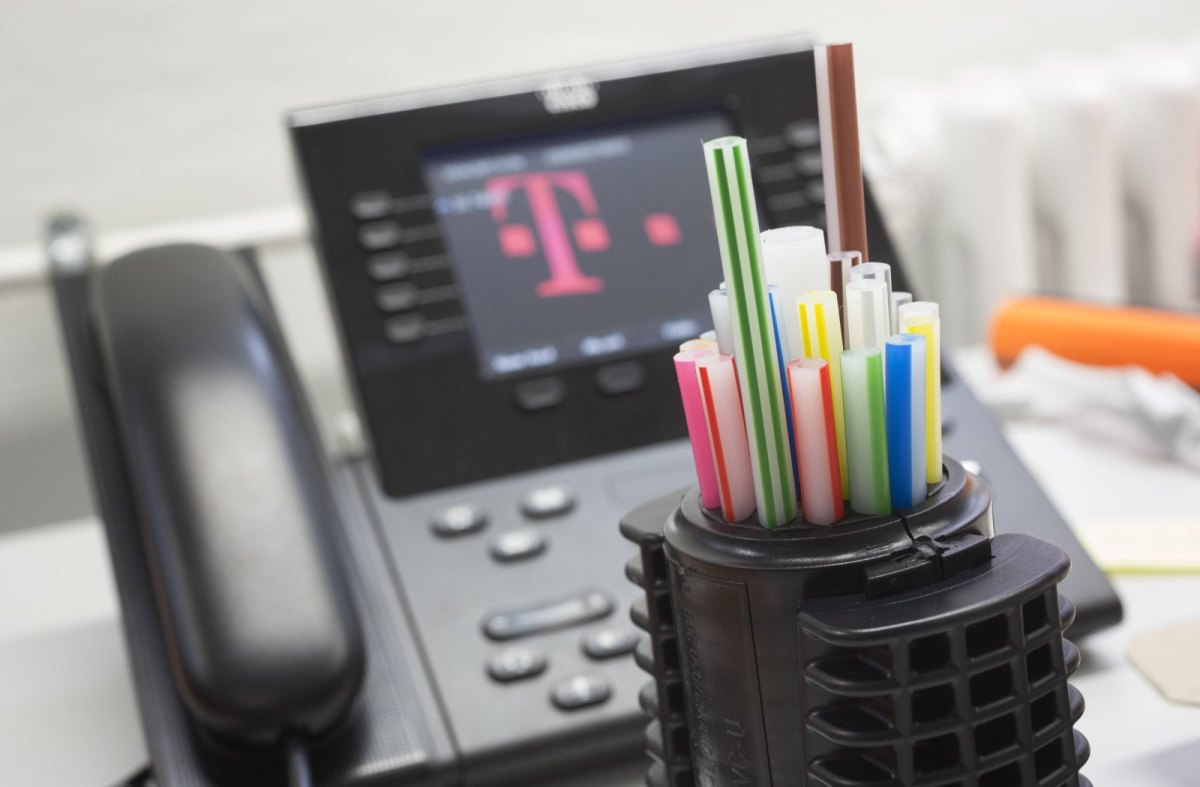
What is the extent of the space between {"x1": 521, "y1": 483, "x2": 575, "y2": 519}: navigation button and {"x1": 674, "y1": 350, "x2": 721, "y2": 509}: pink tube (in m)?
0.22

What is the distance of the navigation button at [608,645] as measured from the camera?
41 cm

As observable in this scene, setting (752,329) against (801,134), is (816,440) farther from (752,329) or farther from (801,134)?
(801,134)

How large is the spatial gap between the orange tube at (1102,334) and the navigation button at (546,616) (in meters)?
0.36

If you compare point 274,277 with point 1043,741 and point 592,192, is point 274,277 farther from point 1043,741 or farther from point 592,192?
point 1043,741

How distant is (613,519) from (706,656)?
222mm

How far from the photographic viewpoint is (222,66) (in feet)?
2.52

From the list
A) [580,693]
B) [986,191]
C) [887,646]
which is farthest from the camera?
[986,191]

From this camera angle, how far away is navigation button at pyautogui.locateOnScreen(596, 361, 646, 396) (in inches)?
20.6

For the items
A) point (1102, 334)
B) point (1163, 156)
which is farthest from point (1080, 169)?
point (1102, 334)

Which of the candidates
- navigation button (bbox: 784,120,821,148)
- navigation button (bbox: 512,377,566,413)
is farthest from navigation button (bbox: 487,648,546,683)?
navigation button (bbox: 784,120,821,148)

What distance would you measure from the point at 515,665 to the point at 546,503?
86 millimetres

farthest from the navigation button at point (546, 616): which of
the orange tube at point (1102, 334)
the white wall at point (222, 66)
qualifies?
the white wall at point (222, 66)

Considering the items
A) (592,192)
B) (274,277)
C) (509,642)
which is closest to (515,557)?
(509,642)

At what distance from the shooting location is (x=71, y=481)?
787 millimetres
